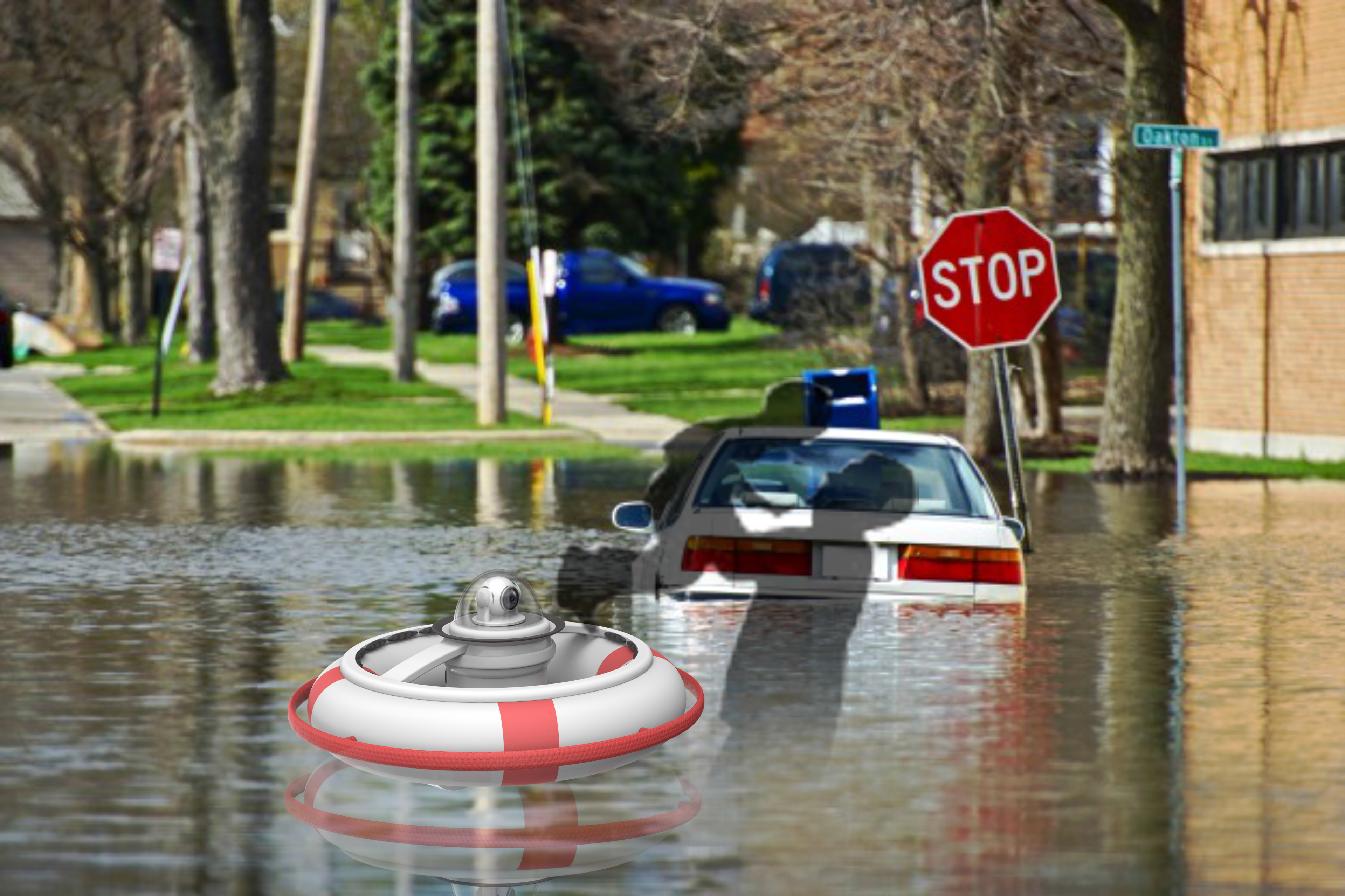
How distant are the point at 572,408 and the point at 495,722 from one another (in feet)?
85.9

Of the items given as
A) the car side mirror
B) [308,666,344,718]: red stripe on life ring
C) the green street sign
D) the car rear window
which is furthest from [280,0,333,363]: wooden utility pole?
[308,666,344,718]: red stripe on life ring

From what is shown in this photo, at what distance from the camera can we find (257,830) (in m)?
7.78

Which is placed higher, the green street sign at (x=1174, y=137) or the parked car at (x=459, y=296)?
the green street sign at (x=1174, y=137)

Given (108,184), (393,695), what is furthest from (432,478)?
(108,184)

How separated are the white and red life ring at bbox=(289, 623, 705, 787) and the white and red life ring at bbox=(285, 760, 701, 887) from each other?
11 centimetres

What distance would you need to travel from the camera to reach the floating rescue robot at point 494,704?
26.9ft

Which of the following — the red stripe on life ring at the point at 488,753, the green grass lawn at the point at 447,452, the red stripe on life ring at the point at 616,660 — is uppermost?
the red stripe on life ring at the point at 616,660

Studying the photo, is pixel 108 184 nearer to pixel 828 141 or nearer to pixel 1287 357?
pixel 828 141

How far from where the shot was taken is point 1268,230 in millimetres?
26422

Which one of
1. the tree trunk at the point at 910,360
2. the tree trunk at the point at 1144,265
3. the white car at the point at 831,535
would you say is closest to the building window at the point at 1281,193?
the tree trunk at the point at 1144,265

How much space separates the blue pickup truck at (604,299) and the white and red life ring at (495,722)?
44.0 meters

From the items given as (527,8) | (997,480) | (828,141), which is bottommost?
(997,480)

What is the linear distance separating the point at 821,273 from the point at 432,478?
35102mm

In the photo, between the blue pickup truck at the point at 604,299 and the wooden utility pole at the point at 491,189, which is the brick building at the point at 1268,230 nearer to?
the wooden utility pole at the point at 491,189
